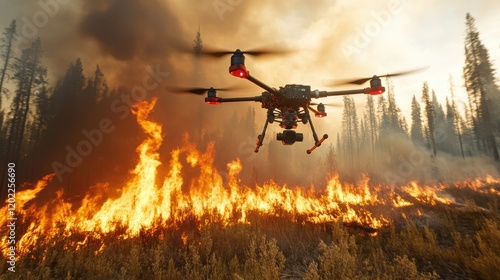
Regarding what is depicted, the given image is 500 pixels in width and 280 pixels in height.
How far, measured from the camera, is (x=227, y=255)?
8656 mm

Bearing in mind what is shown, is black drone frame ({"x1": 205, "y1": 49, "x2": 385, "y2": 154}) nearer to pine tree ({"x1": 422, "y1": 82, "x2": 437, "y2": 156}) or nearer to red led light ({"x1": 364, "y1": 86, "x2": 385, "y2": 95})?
red led light ({"x1": 364, "y1": 86, "x2": 385, "y2": 95})

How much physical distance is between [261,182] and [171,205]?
1510 centimetres

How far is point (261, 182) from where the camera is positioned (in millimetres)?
28750

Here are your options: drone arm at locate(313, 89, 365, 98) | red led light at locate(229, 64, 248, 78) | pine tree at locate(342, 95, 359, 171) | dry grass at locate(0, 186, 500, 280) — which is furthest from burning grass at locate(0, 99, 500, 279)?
pine tree at locate(342, 95, 359, 171)

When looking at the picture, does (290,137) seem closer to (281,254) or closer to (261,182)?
(281,254)

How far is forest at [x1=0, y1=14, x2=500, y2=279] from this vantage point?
704cm

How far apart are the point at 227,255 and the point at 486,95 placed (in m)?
49.6

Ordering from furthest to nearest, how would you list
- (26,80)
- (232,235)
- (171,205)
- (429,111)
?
(429,111) → (26,80) → (171,205) → (232,235)

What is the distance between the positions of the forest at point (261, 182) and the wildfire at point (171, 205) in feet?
3.94

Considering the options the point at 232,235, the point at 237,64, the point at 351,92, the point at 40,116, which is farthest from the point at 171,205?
the point at 40,116

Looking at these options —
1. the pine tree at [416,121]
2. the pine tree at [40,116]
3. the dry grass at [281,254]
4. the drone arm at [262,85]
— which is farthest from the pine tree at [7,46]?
the pine tree at [416,121]

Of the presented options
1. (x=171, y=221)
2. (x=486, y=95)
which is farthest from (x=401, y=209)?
(x=486, y=95)

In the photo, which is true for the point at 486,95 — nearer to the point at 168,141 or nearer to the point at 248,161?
the point at 248,161

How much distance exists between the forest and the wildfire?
120 cm
